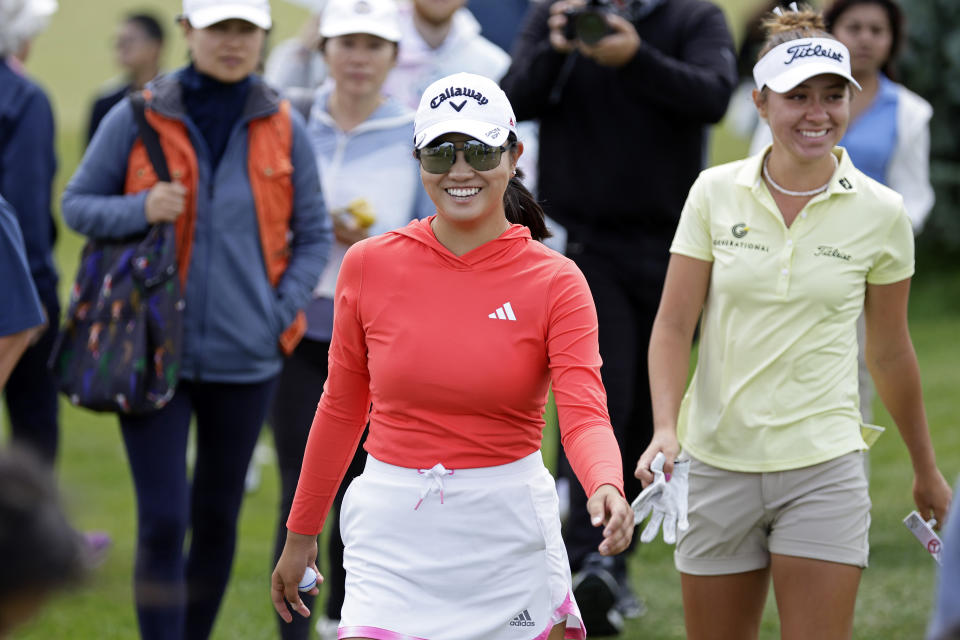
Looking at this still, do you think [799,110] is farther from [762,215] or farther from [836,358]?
[836,358]

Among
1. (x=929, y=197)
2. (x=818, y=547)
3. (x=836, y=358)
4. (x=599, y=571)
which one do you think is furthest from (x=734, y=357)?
(x=929, y=197)

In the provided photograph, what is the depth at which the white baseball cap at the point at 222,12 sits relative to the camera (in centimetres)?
583

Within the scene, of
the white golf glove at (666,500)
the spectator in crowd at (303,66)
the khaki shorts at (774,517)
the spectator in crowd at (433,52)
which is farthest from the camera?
the spectator in crowd at (303,66)

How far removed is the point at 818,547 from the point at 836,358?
60 cm

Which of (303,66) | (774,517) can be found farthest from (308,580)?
(303,66)

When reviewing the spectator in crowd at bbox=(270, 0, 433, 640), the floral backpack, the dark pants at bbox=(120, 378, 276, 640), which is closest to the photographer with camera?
the spectator in crowd at bbox=(270, 0, 433, 640)

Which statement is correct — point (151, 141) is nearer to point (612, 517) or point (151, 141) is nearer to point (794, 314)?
point (794, 314)

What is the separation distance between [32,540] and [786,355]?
3192 mm

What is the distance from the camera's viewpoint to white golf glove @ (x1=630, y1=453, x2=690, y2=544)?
14.4ft

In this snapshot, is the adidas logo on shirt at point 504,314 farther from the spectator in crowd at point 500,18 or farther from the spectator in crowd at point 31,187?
the spectator in crowd at point 500,18

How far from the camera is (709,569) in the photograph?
4852 mm

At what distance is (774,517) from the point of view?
478 cm

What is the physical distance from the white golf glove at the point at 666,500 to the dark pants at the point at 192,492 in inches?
74.9

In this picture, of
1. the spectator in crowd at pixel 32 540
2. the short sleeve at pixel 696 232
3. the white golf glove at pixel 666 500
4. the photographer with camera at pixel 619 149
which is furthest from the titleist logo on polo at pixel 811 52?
the spectator in crowd at pixel 32 540
